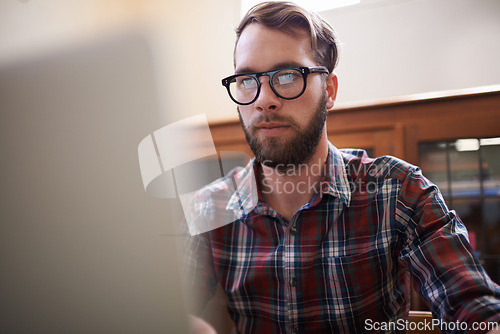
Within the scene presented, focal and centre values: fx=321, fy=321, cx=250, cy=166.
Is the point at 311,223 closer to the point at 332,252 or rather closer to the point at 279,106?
the point at 332,252

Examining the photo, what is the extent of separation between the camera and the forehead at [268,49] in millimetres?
459

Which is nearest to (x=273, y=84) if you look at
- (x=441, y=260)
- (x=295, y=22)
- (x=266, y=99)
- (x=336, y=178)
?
(x=266, y=99)

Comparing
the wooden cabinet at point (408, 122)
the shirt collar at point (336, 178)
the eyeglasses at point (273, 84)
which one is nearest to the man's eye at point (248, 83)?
the eyeglasses at point (273, 84)

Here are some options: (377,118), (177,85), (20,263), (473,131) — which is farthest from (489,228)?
(20,263)

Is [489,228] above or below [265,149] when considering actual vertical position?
below

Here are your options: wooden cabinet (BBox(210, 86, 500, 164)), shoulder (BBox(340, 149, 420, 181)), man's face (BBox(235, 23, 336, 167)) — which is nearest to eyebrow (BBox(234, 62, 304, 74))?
man's face (BBox(235, 23, 336, 167))

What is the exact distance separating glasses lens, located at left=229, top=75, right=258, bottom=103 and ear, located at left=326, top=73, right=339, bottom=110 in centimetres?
15

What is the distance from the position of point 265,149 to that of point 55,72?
312 mm

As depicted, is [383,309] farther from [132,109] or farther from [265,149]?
[132,109]

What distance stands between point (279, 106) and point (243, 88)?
2.3 inches

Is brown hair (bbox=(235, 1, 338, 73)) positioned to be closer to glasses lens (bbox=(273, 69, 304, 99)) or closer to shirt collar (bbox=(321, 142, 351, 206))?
glasses lens (bbox=(273, 69, 304, 99))

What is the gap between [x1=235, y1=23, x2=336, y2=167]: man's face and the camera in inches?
18.2

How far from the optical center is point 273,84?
449mm

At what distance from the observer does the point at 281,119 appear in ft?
1.58
